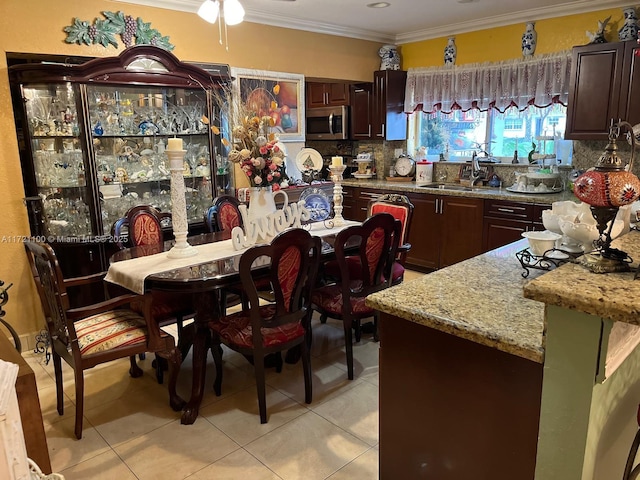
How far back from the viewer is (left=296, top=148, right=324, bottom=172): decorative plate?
379cm

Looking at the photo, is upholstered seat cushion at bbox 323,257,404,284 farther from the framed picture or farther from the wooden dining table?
the framed picture

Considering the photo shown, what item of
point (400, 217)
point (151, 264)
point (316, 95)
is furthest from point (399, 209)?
point (316, 95)

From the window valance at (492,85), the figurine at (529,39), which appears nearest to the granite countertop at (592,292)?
the window valance at (492,85)

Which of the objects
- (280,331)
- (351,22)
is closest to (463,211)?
(351,22)

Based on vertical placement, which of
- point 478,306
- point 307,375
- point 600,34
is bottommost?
point 307,375

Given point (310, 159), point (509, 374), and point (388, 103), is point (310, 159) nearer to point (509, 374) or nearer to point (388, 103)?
point (388, 103)

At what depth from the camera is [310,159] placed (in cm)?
390

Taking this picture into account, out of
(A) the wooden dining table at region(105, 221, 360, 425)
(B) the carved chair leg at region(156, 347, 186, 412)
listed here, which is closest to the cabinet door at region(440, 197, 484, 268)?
(A) the wooden dining table at region(105, 221, 360, 425)

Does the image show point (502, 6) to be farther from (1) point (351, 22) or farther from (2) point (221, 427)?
(2) point (221, 427)

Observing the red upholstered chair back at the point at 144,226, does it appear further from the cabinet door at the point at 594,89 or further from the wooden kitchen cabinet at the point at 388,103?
the cabinet door at the point at 594,89

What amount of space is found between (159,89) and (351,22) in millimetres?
2228

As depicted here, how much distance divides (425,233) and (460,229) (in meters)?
0.43

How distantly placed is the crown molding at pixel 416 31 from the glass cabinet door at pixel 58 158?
996 millimetres

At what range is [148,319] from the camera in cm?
257
